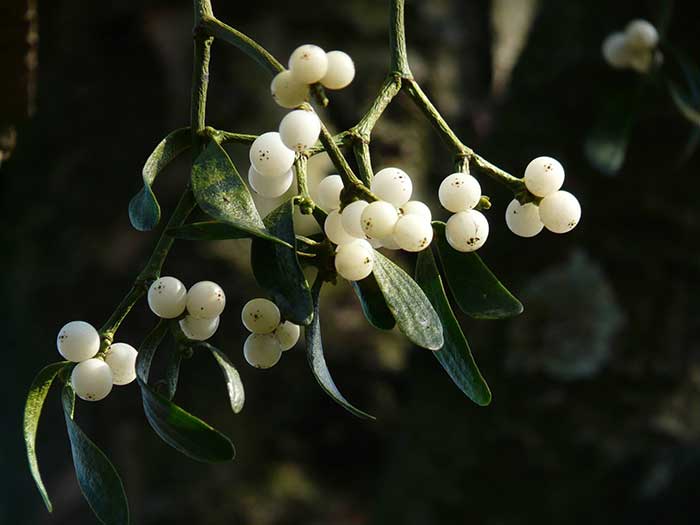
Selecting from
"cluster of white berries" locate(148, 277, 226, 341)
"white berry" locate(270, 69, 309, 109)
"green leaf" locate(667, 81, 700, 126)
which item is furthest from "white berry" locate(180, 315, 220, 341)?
"green leaf" locate(667, 81, 700, 126)

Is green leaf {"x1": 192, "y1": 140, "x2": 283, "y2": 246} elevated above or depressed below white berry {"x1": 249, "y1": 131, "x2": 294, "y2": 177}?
below

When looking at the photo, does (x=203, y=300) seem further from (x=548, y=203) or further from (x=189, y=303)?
(x=548, y=203)

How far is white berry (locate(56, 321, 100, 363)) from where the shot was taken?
1.26ft

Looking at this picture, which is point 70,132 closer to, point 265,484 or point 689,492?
point 265,484

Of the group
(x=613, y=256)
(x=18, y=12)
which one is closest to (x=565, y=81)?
(x=613, y=256)

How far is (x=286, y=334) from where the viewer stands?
410 mm

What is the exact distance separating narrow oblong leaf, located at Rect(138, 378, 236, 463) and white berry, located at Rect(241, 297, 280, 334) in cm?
5

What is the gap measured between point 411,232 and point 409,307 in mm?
31

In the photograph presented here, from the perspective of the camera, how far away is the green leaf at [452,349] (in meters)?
0.39

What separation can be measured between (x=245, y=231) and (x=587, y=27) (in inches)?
29.6

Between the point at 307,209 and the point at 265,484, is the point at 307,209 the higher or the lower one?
the higher one

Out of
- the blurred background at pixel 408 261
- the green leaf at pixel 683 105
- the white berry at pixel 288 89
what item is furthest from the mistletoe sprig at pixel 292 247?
the blurred background at pixel 408 261

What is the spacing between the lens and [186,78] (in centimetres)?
121

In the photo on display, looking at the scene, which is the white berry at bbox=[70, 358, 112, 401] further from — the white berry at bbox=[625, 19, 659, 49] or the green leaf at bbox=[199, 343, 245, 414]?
the white berry at bbox=[625, 19, 659, 49]
